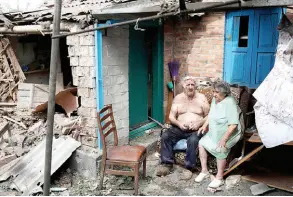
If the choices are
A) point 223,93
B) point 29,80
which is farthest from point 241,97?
point 29,80

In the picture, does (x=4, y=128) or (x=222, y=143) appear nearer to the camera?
(x=222, y=143)

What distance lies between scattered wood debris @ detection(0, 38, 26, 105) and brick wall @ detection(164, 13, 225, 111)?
339 cm

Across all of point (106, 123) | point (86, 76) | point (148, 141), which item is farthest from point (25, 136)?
point (148, 141)

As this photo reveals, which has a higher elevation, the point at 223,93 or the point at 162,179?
the point at 223,93

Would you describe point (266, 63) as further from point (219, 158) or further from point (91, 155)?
point (91, 155)

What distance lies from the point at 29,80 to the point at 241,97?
16.0ft

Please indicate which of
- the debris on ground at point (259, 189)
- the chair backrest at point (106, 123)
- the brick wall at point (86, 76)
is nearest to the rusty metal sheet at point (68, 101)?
the brick wall at point (86, 76)

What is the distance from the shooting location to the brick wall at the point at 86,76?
17.3 ft

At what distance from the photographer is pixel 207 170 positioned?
212 inches

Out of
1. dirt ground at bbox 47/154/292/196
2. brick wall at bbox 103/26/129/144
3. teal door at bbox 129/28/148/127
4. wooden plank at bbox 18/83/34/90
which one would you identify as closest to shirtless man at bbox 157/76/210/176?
dirt ground at bbox 47/154/292/196

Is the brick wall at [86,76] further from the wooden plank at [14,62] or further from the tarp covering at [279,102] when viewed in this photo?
the tarp covering at [279,102]

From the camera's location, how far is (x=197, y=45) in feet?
23.0

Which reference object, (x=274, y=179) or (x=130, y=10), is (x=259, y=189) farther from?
(x=130, y=10)

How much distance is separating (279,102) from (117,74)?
2799mm
